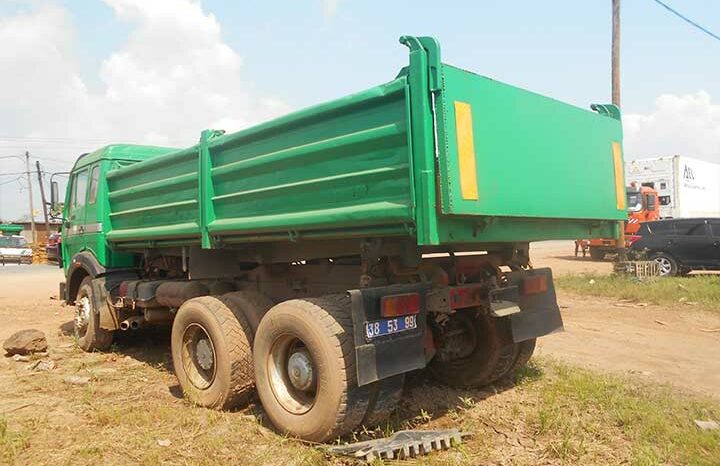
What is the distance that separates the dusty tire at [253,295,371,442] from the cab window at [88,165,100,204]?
415 cm

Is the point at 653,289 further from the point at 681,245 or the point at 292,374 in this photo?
the point at 292,374

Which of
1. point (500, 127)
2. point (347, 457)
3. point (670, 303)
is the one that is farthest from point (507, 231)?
point (670, 303)

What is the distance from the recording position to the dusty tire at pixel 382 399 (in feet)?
11.7

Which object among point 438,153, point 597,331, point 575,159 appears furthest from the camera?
point 597,331

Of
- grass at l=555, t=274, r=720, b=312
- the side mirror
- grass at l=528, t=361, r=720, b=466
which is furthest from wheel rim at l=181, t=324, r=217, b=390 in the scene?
grass at l=555, t=274, r=720, b=312

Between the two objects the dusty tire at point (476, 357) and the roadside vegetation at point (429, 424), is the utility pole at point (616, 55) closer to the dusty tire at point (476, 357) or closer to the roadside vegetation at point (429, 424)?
the roadside vegetation at point (429, 424)

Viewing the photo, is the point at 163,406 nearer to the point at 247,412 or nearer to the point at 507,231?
the point at 247,412

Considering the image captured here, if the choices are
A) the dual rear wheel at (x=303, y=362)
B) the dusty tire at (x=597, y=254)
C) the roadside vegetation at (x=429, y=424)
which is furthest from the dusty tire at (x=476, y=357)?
the dusty tire at (x=597, y=254)

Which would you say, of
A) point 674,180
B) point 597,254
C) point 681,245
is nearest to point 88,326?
point 681,245

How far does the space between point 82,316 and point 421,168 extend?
5581mm

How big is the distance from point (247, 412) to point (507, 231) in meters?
2.54

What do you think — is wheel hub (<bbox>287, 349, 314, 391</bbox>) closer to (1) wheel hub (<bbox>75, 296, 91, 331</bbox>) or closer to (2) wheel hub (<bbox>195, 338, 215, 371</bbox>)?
(2) wheel hub (<bbox>195, 338, 215, 371</bbox>)

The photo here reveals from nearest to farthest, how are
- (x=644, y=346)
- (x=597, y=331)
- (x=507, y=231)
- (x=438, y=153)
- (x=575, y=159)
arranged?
1. (x=438, y=153)
2. (x=507, y=231)
3. (x=575, y=159)
4. (x=644, y=346)
5. (x=597, y=331)

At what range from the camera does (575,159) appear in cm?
418
